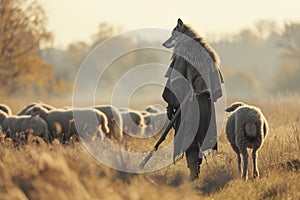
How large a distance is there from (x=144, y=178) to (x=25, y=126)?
23.6 feet

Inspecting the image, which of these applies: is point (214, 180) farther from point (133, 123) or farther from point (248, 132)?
point (133, 123)

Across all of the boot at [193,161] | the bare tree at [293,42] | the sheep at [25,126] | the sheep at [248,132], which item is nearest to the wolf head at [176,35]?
the sheep at [248,132]

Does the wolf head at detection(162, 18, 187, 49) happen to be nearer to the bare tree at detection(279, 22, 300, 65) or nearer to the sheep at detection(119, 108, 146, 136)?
the sheep at detection(119, 108, 146, 136)

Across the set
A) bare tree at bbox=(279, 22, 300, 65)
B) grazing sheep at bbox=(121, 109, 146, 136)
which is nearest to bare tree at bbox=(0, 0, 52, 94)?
grazing sheep at bbox=(121, 109, 146, 136)

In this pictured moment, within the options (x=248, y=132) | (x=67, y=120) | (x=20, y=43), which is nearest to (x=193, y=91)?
(x=248, y=132)

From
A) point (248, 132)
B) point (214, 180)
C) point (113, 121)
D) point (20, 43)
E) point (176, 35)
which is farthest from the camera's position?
point (20, 43)

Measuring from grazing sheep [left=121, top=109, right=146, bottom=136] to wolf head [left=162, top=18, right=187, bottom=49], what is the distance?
784 cm

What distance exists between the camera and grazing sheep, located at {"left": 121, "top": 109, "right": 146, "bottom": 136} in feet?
61.6

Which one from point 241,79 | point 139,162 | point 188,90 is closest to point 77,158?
point 139,162

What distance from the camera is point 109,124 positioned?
704 inches

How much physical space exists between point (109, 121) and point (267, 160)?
24.3ft

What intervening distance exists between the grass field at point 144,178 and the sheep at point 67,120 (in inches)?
106

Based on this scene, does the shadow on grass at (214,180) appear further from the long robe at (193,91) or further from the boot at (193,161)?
the long robe at (193,91)

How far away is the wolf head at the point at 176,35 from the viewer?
10773mm
